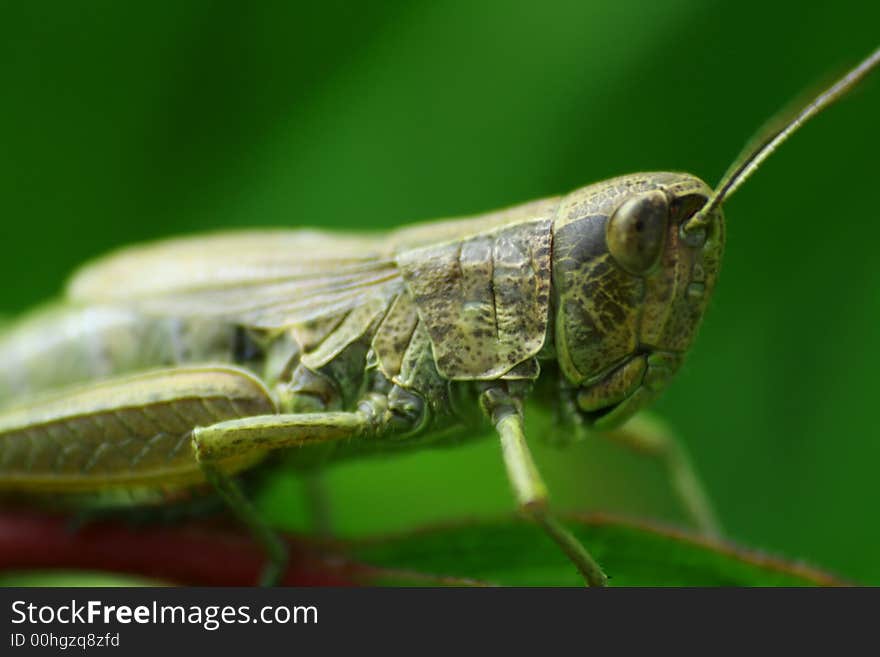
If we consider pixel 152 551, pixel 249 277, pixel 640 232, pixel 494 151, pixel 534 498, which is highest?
pixel 494 151

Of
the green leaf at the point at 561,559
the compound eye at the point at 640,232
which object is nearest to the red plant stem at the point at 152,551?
the green leaf at the point at 561,559

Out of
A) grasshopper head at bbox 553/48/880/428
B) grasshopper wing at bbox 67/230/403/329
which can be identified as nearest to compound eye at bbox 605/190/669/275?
grasshopper head at bbox 553/48/880/428

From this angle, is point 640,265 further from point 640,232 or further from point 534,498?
point 534,498

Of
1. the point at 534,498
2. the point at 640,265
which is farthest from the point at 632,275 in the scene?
the point at 534,498

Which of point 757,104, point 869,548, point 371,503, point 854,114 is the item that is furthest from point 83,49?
point 869,548

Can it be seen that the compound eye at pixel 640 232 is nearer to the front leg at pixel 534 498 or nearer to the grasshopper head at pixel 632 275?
the grasshopper head at pixel 632 275

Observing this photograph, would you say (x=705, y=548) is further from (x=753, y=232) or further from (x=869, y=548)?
(x=753, y=232)
